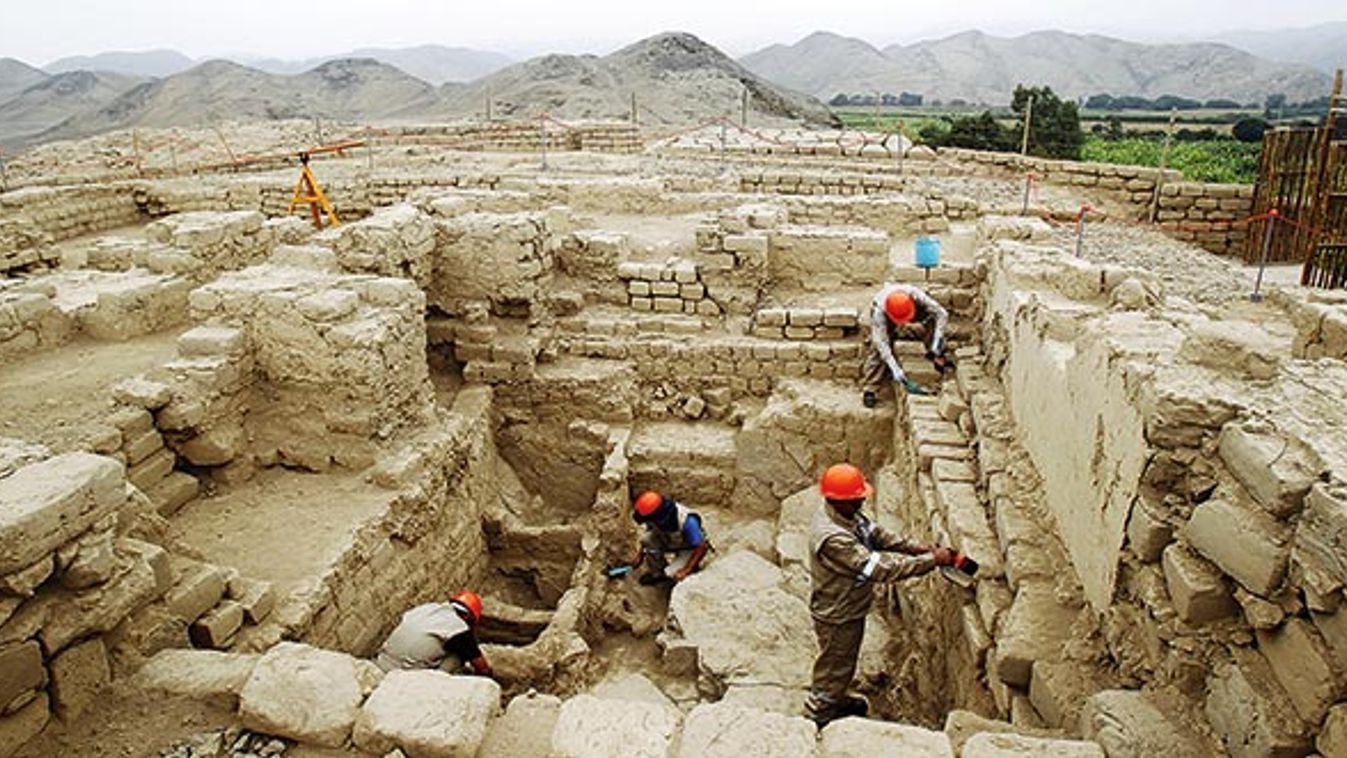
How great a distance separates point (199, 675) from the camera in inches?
147

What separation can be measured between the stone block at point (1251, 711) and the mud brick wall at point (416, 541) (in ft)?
14.6

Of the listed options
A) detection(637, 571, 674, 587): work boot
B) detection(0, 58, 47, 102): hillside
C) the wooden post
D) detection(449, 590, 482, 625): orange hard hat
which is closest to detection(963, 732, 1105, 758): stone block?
detection(449, 590, 482, 625): orange hard hat

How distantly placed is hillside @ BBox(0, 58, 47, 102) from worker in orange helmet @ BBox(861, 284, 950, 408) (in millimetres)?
74435

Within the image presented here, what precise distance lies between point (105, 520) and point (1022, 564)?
176 inches

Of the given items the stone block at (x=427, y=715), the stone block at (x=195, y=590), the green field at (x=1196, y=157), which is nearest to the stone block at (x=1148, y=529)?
the stone block at (x=427, y=715)

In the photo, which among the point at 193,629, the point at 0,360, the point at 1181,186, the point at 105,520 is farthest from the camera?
the point at 1181,186

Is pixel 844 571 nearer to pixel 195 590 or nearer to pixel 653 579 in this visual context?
pixel 653 579

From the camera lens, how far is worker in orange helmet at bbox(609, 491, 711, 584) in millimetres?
6824

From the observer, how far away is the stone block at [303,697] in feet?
11.0

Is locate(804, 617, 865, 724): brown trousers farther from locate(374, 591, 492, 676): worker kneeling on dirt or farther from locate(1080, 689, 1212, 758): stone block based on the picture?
locate(374, 591, 492, 676): worker kneeling on dirt

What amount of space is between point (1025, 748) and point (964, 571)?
1.82 m

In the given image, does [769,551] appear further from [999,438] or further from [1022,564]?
[1022,564]

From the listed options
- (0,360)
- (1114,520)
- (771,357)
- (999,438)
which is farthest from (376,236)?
(1114,520)

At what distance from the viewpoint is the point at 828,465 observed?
7.80 metres
